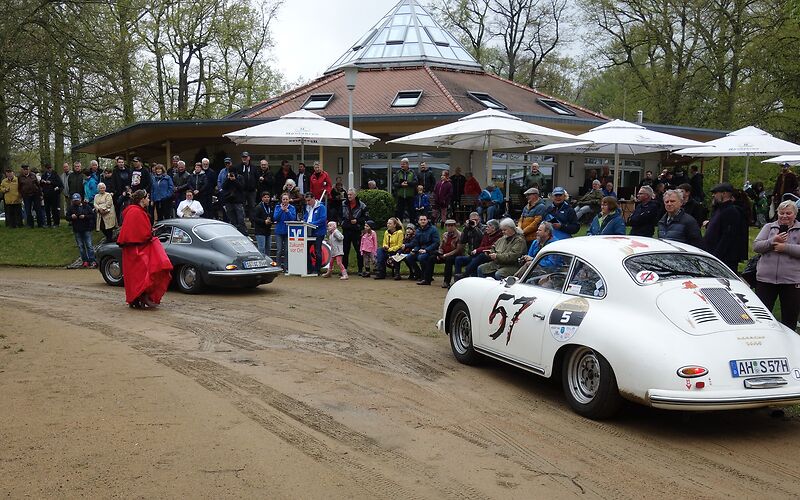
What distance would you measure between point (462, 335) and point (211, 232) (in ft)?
24.0

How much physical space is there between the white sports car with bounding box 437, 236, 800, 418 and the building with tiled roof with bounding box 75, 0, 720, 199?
1698 centimetres

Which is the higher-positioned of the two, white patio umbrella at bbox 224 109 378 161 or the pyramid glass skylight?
the pyramid glass skylight

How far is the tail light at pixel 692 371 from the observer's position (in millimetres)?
6016

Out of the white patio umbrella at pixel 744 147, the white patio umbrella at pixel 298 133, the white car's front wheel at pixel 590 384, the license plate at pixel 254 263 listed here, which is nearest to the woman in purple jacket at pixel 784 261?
the white car's front wheel at pixel 590 384

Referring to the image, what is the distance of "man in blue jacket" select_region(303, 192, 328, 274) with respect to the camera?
17.5 metres

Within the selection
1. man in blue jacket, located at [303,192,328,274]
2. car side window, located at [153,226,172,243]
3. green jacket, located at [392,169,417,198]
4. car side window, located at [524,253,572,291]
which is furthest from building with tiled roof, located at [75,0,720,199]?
car side window, located at [524,253,572,291]

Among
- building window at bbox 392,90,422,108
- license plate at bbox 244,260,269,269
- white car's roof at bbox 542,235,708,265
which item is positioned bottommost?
license plate at bbox 244,260,269,269

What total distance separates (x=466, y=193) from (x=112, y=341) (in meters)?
Result: 12.9

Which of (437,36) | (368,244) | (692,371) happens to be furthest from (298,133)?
(437,36)

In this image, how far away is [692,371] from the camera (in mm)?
6020

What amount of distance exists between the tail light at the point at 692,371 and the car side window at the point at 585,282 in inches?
47.4

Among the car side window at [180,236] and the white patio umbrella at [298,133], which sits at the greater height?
the white patio umbrella at [298,133]

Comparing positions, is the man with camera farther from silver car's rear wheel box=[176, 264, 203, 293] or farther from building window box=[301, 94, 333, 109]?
building window box=[301, 94, 333, 109]

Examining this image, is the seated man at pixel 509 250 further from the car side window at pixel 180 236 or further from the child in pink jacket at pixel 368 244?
the car side window at pixel 180 236
